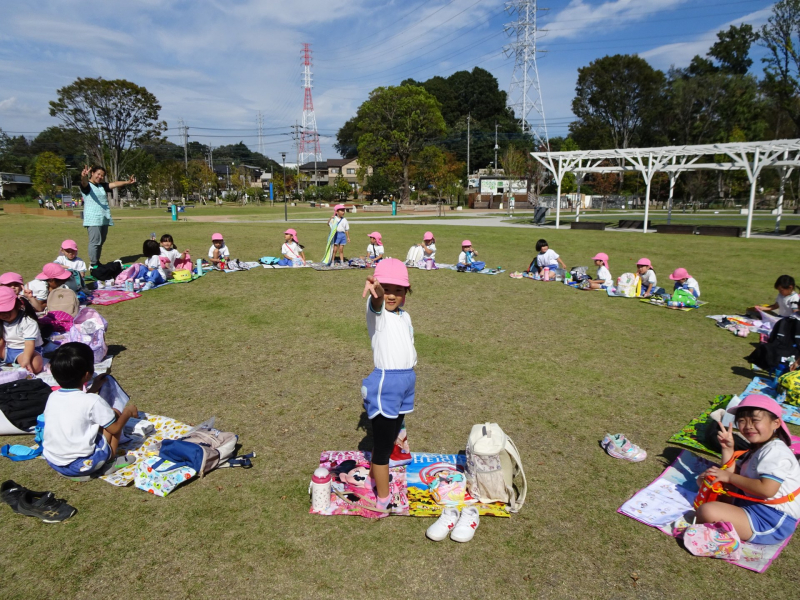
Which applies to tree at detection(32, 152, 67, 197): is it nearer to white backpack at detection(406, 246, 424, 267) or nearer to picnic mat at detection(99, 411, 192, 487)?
white backpack at detection(406, 246, 424, 267)

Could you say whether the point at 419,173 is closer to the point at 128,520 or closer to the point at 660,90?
the point at 660,90

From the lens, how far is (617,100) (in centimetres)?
6581

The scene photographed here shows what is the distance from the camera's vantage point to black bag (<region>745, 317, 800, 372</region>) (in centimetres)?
652

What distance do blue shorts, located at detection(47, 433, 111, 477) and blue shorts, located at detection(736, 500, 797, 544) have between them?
4853mm

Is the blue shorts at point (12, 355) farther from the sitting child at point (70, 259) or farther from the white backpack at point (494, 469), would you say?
the white backpack at point (494, 469)

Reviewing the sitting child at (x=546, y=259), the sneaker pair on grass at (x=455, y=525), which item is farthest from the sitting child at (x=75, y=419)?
the sitting child at (x=546, y=259)

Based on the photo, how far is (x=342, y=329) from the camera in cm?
875

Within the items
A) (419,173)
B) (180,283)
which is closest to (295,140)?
(419,173)

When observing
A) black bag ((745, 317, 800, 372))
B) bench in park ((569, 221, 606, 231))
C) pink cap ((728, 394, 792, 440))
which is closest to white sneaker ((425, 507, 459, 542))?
pink cap ((728, 394, 792, 440))

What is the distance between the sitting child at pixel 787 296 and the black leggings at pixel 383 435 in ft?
25.0

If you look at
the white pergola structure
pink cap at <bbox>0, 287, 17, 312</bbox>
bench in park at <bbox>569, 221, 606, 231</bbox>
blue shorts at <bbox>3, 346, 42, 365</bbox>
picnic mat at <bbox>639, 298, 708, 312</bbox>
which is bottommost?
picnic mat at <bbox>639, 298, 708, 312</bbox>

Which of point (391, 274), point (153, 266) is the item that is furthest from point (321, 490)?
point (153, 266)

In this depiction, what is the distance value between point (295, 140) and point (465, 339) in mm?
93583

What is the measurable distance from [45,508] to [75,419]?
655mm
